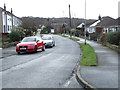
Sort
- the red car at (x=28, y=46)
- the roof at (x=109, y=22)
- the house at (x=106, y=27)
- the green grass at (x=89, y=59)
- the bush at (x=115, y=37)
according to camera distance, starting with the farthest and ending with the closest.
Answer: the roof at (x=109, y=22)
the house at (x=106, y=27)
the bush at (x=115, y=37)
the red car at (x=28, y=46)
the green grass at (x=89, y=59)

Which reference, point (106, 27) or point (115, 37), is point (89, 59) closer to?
point (115, 37)

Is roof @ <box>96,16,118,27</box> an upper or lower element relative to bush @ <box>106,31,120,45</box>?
upper

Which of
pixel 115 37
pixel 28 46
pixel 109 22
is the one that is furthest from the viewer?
pixel 109 22

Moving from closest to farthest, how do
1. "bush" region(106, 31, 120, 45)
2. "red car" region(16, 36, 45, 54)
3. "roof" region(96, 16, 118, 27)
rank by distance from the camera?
"red car" region(16, 36, 45, 54)
"bush" region(106, 31, 120, 45)
"roof" region(96, 16, 118, 27)

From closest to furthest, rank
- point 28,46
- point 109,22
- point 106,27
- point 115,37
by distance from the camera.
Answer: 1. point 28,46
2. point 115,37
3. point 106,27
4. point 109,22

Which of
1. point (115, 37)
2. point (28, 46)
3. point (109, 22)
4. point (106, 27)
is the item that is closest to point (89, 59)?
point (28, 46)

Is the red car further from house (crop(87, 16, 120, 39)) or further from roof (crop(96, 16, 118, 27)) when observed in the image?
roof (crop(96, 16, 118, 27))

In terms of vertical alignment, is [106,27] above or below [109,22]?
below

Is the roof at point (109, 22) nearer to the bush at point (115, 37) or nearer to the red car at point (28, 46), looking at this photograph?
the bush at point (115, 37)

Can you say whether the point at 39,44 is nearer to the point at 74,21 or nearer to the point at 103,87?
the point at 103,87

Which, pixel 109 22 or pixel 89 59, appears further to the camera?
pixel 109 22

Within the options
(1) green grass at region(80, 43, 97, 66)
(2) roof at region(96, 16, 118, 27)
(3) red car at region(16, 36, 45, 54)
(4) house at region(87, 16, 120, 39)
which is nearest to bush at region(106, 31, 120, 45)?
(1) green grass at region(80, 43, 97, 66)

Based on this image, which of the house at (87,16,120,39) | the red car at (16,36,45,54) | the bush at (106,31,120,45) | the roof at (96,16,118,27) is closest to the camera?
the red car at (16,36,45,54)

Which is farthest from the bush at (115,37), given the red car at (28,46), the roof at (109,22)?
the roof at (109,22)
